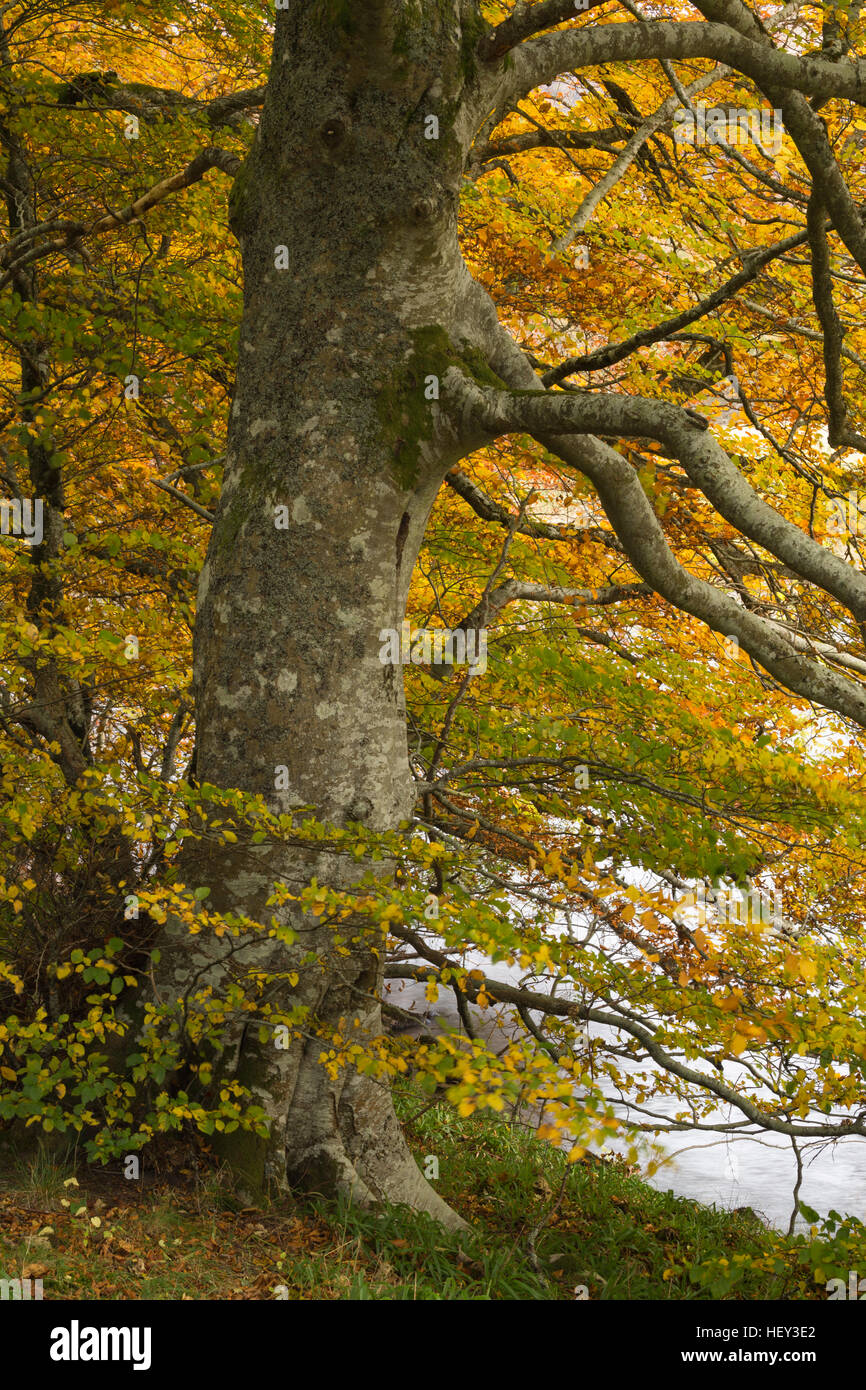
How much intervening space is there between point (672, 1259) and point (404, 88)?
5.81 m

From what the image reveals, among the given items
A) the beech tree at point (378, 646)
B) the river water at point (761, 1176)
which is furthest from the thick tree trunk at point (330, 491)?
the river water at point (761, 1176)

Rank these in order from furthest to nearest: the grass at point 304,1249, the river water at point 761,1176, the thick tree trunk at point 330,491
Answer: the river water at point 761,1176
the thick tree trunk at point 330,491
the grass at point 304,1249

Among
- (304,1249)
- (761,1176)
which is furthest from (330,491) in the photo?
(761,1176)

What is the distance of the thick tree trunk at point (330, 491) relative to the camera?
13.4ft

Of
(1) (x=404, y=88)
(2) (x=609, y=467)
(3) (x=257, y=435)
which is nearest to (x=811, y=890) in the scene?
(2) (x=609, y=467)

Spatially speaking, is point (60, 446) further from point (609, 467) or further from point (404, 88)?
point (609, 467)

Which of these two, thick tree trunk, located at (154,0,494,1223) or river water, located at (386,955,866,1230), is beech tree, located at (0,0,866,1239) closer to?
thick tree trunk, located at (154,0,494,1223)

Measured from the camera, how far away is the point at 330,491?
4.10 meters

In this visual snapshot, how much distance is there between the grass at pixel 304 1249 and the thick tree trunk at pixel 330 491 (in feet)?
0.76

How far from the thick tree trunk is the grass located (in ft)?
0.76

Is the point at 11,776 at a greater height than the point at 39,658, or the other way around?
the point at 39,658

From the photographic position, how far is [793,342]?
945cm

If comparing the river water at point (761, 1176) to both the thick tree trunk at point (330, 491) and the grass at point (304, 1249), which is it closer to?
the grass at point (304, 1249)

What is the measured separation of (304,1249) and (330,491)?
2905 millimetres
